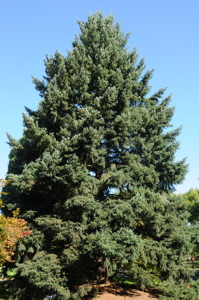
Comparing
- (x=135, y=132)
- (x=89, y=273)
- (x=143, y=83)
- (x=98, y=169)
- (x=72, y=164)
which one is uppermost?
(x=143, y=83)

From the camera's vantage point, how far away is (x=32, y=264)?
414 inches

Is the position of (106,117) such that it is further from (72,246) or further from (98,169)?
(72,246)

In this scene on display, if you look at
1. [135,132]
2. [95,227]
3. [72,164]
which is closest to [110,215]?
[95,227]

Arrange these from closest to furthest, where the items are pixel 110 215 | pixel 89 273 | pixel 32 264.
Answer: pixel 32 264 → pixel 110 215 → pixel 89 273

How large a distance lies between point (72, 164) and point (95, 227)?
11.0ft

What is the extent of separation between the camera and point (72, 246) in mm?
11141

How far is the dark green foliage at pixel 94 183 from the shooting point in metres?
10.6

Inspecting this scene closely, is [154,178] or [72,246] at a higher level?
[154,178]

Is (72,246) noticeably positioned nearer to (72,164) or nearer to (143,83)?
(72,164)

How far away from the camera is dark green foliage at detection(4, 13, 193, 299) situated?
34.7ft

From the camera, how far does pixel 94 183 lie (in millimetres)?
12484

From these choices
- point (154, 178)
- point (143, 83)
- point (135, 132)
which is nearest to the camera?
point (154, 178)

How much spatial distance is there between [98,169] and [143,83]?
7.74 meters

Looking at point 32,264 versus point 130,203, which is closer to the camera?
point 32,264
